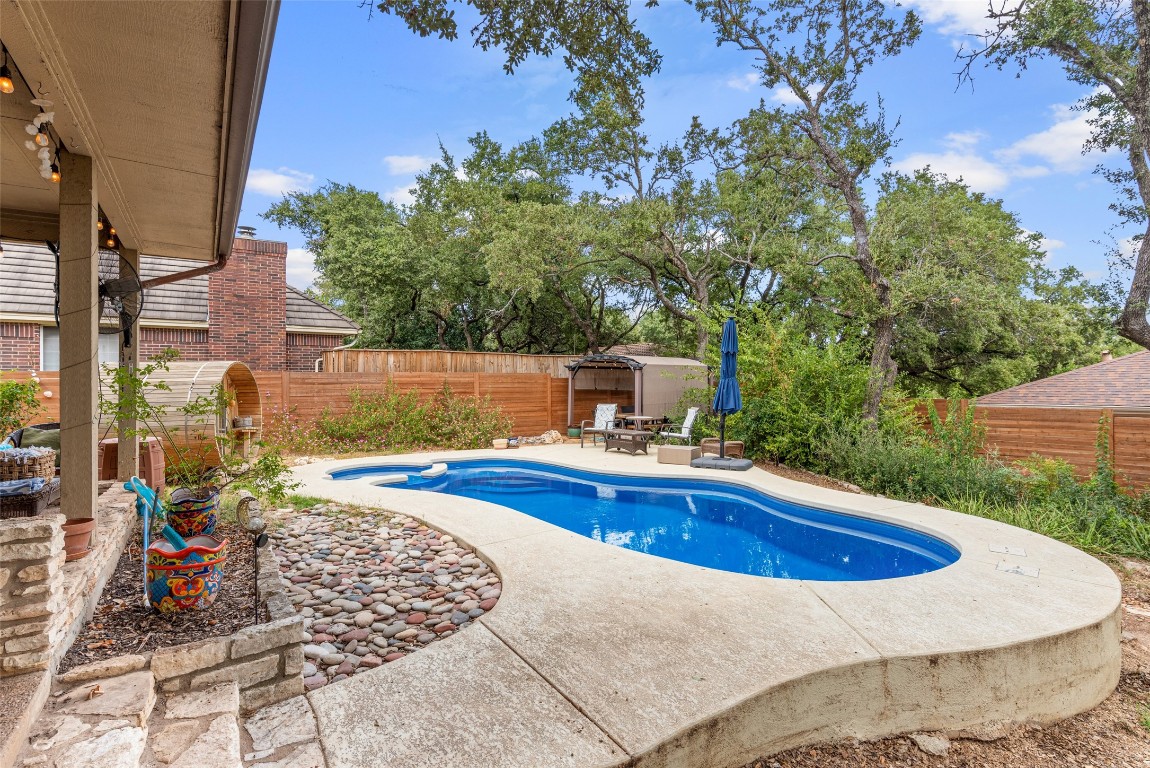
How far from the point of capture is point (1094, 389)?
12062mm

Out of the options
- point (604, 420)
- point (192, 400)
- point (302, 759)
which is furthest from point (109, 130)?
point (604, 420)

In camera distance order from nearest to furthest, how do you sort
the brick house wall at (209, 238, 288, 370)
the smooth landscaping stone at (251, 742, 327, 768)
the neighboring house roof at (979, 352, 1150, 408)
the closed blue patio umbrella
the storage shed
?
the smooth landscaping stone at (251, 742, 327, 768), the closed blue patio umbrella, the neighboring house roof at (979, 352, 1150, 408), the brick house wall at (209, 238, 288, 370), the storage shed

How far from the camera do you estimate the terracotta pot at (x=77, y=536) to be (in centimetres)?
265

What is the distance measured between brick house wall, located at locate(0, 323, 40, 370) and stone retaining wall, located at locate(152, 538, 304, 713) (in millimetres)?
11136

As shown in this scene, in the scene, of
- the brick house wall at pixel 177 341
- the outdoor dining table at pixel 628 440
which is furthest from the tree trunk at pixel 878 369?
the brick house wall at pixel 177 341

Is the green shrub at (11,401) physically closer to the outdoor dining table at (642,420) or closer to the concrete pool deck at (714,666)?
the concrete pool deck at (714,666)

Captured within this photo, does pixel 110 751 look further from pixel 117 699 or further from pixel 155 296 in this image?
pixel 155 296

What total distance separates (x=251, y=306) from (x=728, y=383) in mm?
10251

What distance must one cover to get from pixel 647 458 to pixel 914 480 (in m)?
4.54

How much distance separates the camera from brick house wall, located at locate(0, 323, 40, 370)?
966 cm

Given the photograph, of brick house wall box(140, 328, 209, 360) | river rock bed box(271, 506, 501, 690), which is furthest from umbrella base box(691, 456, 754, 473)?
brick house wall box(140, 328, 209, 360)

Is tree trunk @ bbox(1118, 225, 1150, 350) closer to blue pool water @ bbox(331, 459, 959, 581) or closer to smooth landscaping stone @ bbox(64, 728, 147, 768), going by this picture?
blue pool water @ bbox(331, 459, 959, 581)

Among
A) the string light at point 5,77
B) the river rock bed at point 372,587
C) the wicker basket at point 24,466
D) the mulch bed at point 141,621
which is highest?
the string light at point 5,77

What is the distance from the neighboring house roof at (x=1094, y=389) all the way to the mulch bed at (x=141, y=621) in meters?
14.0
